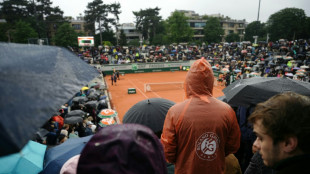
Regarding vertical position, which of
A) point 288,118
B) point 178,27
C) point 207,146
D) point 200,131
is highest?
point 178,27

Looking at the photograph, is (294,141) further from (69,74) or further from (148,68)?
(148,68)

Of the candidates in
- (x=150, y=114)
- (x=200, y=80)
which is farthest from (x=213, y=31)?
(x=200, y=80)

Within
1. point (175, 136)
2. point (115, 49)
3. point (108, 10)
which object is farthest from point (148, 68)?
point (108, 10)

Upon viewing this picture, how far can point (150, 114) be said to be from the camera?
341 cm

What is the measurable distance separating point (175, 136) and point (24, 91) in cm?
184

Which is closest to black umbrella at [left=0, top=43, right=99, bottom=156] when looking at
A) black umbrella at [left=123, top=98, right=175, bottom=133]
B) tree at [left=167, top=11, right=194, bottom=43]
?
black umbrella at [left=123, top=98, right=175, bottom=133]

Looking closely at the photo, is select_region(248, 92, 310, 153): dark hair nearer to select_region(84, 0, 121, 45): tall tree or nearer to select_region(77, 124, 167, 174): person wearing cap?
select_region(77, 124, 167, 174): person wearing cap

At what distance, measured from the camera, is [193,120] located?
7.81ft

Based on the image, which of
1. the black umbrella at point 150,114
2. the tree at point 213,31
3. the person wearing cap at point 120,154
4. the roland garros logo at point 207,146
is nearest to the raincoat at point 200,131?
the roland garros logo at point 207,146

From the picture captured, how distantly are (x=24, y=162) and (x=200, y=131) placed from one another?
339 cm

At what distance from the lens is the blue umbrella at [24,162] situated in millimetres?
3190

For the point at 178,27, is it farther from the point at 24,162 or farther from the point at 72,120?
the point at 24,162

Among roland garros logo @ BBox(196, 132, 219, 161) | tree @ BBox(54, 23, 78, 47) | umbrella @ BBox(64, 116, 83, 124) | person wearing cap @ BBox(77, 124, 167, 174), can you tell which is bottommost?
umbrella @ BBox(64, 116, 83, 124)

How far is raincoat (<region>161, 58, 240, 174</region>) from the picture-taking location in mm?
2389
